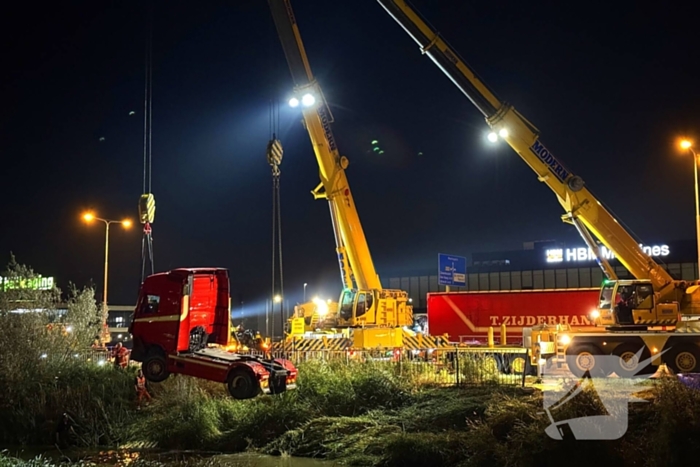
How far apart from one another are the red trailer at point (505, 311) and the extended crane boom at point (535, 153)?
8.13m

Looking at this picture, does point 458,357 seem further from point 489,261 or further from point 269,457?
point 489,261

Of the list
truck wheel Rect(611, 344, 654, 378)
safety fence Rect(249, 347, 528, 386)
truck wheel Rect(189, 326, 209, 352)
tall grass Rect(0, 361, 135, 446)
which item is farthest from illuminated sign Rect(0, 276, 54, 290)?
truck wheel Rect(611, 344, 654, 378)

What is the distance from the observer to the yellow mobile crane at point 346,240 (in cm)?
2761

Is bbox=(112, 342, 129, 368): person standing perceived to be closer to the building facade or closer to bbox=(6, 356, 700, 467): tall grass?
bbox=(6, 356, 700, 467): tall grass

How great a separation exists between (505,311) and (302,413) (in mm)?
17101

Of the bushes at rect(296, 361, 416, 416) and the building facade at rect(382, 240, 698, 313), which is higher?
the building facade at rect(382, 240, 698, 313)

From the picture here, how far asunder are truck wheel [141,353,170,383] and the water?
1974 millimetres

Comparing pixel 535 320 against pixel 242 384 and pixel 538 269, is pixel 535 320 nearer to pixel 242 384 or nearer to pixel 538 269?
pixel 242 384

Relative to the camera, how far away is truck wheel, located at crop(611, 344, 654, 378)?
68.7 ft

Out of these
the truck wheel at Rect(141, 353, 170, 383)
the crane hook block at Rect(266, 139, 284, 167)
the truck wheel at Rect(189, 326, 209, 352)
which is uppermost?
the crane hook block at Rect(266, 139, 284, 167)

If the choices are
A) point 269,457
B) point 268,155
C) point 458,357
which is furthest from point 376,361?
point 268,155

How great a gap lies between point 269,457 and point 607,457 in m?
8.31

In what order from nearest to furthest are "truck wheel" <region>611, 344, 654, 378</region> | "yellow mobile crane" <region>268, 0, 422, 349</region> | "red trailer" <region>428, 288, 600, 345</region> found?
"truck wheel" <region>611, 344, 654, 378</region> → "yellow mobile crane" <region>268, 0, 422, 349</region> → "red trailer" <region>428, 288, 600, 345</region>

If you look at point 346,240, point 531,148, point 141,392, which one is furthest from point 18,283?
point 531,148
